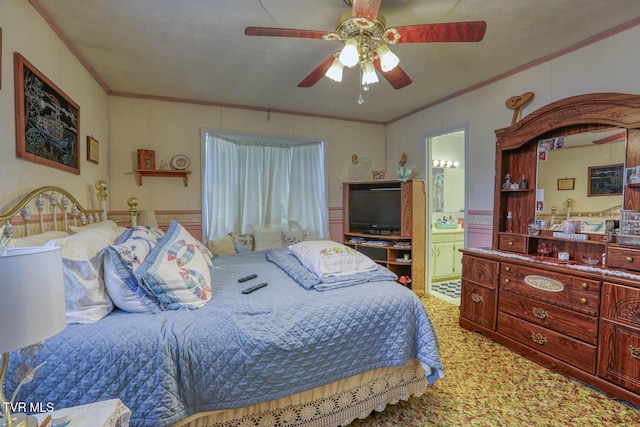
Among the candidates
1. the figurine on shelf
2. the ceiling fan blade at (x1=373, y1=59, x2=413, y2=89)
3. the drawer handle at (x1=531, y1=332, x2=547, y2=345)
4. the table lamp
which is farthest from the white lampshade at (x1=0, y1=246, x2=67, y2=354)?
the figurine on shelf

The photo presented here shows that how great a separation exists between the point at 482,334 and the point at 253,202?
292 cm

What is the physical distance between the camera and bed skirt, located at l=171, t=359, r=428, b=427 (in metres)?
1.34

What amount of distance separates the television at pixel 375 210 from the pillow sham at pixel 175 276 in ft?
8.45

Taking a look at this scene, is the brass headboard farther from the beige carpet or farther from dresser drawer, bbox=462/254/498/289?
dresser drawer, bbox=462/254/498/289

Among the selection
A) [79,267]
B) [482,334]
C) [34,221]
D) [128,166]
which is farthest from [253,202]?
[482,334]

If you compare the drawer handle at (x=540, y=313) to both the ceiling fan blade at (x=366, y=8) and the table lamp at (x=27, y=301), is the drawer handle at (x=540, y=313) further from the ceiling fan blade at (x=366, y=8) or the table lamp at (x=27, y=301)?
the table lamp at (x=27, y=301)

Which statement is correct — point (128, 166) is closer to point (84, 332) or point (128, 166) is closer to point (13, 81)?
point (13, 81)

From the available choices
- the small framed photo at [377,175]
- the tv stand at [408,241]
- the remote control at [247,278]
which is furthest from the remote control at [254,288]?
the small framed photo at [377,175]

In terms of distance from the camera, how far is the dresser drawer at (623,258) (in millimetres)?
1766

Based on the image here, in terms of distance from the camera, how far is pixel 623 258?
1.83m

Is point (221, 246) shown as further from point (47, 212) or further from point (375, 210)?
point (375, 210)

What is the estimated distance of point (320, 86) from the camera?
3041 mm

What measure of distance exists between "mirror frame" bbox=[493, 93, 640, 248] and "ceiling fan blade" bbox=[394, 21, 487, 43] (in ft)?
4.14

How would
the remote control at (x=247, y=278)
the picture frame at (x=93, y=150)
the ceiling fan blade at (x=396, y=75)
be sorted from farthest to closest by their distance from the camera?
the picture frame at (x=93, y=150) → the remote control at (x=247, y=278) → the ceiling fan blade at (x=396, y=75)
